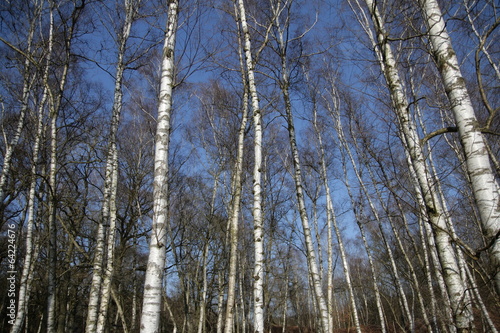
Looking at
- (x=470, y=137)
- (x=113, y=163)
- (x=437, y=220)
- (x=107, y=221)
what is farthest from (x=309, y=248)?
(x=113, y=163)

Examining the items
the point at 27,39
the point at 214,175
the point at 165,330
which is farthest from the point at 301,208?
the point at 165,330

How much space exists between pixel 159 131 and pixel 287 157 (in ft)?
27.6

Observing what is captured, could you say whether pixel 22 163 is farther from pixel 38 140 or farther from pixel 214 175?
pixel 214 175

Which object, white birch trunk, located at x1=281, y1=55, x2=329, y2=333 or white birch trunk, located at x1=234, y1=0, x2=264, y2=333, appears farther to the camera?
white birch trunk, located at x1=281, y1=55, x2=329, y2=333

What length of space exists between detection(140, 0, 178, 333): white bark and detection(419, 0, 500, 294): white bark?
2927 millimetres

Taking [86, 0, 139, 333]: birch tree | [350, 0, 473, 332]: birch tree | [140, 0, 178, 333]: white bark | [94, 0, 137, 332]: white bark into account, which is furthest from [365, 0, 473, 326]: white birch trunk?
[94, 0, 137, 332]: white bark

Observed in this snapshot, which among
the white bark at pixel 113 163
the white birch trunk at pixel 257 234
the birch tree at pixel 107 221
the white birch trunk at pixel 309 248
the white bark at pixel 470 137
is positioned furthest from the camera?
the white bark at pixel 113 163

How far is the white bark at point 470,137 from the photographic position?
2178mm

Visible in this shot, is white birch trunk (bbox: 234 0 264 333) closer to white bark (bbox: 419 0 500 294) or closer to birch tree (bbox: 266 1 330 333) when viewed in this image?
birch tree (bbox: 266 1 330 333)

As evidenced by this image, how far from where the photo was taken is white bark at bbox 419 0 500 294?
7.14 ft

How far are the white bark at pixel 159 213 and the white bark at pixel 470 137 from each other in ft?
9.60

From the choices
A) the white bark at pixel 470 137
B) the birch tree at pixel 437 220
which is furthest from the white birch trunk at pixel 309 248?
the white bark at pixel 470 137

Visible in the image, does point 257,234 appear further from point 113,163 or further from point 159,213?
point 113,163

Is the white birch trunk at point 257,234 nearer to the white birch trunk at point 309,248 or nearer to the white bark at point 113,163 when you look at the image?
the white birch trunk at point 309,248
